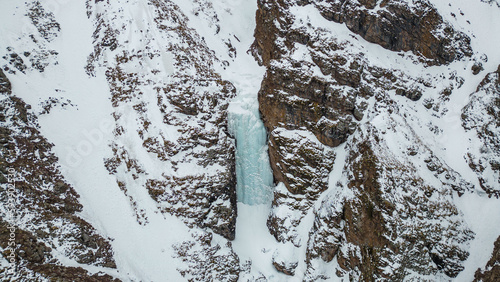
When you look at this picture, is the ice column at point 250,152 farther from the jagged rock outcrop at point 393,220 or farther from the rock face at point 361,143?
the jagged rock outcrop at point 393,220

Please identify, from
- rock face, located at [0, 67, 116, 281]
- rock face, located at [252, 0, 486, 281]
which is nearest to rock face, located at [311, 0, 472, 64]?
rock face, located at [252, 0, 486, 281]

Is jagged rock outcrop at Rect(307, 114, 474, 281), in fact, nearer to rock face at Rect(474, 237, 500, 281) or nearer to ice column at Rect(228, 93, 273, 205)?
rock face at Rect(474, 237, 500, 281)

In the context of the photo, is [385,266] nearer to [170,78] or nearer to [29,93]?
[170,78]

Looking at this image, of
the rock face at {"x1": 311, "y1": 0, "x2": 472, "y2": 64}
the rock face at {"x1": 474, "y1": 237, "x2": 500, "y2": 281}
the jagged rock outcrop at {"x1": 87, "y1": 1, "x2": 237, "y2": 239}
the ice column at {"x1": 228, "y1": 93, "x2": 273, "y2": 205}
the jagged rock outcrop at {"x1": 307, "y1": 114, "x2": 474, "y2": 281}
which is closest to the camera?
the rock face at {"x1": 474, "y1": 237, "x2": 500, "y2": 281}

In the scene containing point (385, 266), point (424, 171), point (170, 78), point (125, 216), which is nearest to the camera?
point (385, 266)

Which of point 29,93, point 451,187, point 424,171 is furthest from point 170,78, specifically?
point 451,187

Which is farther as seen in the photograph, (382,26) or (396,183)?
(382,26)

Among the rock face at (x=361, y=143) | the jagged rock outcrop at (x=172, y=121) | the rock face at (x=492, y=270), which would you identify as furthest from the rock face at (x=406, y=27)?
the rock face at (x=492, y=270)
